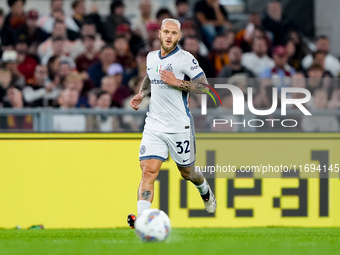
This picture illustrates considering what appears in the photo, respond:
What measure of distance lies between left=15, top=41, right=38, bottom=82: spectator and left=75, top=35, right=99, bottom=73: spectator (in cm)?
85

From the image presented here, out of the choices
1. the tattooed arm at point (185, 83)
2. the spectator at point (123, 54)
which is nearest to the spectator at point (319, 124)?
the tattooed arm at point (185, 83)

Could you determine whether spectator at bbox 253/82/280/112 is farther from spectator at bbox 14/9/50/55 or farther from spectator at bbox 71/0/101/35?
spectator at bbox 14/9/50/55

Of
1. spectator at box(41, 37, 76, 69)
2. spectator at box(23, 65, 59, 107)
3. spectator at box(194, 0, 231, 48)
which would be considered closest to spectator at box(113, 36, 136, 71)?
spectator at box(41, 37, 76, 69)

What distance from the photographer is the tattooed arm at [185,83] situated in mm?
6961

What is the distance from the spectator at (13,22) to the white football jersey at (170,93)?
6.36 metres

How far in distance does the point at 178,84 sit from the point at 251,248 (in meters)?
2.18

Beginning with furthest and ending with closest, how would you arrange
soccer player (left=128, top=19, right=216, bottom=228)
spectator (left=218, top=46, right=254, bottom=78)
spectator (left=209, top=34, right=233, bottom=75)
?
spectator (left=209, top=34, right=233, bottom=75), spectator (left=218, top=46, right=254, bottom=78), soccer player (left=128, top=19, right=216, bottom=228)

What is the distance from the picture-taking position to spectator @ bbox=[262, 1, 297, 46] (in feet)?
44.4

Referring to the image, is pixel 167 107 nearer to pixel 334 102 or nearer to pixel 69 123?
pixel 69 123

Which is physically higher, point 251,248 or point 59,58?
point 59,58

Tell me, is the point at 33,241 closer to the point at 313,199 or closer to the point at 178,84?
the point at 178,84

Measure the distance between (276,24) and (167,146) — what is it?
7.15 meters

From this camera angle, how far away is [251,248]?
5645 mm

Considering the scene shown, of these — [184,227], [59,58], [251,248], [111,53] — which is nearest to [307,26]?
[111,53]
